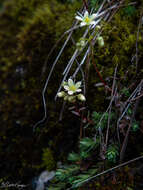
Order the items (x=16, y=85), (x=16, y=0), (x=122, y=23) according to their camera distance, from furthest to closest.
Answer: (x=16, y=0) < (x=16, y=85) < (x=122, y=23)

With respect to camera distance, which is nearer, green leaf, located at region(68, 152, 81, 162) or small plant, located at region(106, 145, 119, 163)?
small plant, located at region(106, 145, 119, 163)

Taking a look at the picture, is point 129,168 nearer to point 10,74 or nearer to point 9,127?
point 9,127

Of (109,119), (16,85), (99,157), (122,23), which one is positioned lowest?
(99,157)

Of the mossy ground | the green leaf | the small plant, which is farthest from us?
the mossy ground

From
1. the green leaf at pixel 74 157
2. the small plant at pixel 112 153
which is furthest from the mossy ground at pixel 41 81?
the small plant at pixel 112 153

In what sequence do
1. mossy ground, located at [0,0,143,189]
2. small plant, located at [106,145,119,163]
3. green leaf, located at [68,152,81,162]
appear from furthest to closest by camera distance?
mossy ground, located at [0,0,143,189]
green leaf, located at [68,152,81,162]
small plant, located at [106,145,119,163]

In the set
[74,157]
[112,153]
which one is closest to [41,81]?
[74,157]

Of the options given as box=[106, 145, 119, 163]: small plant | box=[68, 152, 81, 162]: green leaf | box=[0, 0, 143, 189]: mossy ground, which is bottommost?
box=[68, 152, 81, 162]: green leaf

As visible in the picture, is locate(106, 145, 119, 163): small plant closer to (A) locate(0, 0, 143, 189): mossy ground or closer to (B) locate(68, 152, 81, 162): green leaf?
(B) locate(68, 152, 81, 162): green leaf

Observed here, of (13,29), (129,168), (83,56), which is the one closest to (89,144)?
(129,168)

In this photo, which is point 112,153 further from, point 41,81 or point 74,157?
point 41,81

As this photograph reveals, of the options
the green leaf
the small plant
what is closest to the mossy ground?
the green leaf
